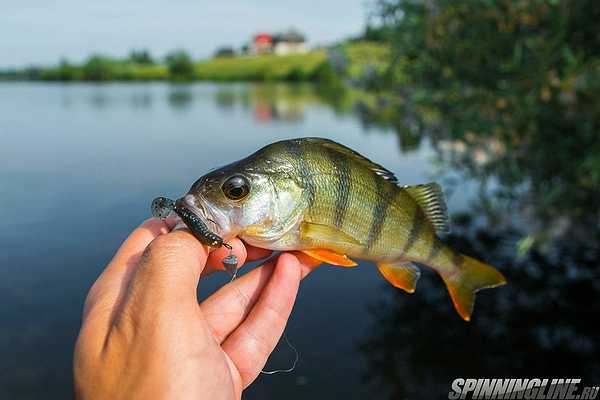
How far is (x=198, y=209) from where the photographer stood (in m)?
2.40

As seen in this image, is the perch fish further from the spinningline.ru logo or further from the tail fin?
the spinningline.ru logo

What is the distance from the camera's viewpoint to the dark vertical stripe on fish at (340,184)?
8.73 feet

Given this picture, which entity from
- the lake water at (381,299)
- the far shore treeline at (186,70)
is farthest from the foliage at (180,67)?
the lake water at (381,299)

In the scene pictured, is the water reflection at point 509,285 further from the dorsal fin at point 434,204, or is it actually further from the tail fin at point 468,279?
the dorsal fin at point 434,204

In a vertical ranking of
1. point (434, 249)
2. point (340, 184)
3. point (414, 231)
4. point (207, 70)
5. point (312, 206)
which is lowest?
point (434, 249)

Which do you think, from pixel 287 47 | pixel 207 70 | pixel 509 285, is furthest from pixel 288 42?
pixel 509 285

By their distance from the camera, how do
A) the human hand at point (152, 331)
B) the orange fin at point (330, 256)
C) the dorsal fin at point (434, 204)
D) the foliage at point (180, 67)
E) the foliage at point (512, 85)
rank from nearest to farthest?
the human hand at point (152, 331)
the orange fin at point (330, 256)
the dorsal fin at point (434, 204)
the foliage at point (512, 85)
the foliage at point (180, 67)

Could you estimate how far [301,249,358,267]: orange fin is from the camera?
274 cm

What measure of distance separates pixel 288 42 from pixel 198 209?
132m

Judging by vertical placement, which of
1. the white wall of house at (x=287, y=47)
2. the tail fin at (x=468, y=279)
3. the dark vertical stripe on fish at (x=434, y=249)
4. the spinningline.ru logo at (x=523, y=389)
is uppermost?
the white wall of house at (x=287, y=47)

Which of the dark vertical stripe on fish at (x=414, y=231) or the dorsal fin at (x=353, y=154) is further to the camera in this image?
the dark vertical stripe on fish at (x=414, y=231)

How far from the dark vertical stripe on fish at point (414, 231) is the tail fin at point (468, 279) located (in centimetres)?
50

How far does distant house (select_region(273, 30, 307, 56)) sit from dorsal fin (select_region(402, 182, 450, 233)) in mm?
127406

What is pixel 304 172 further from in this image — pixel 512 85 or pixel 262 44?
pixel 262 44
